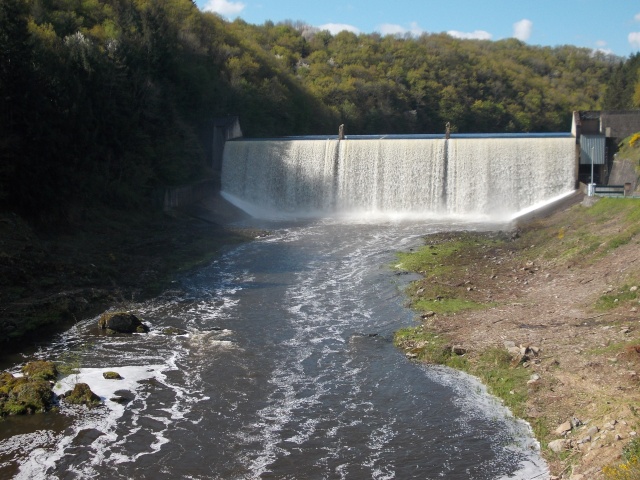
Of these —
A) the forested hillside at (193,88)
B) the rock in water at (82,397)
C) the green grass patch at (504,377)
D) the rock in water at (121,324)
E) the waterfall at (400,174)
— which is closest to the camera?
the green grass patch at (504,377)

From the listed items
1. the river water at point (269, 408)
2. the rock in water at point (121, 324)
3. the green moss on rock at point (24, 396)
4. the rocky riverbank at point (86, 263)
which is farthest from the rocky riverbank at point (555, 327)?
the rocky riverbank at point (86, 263)

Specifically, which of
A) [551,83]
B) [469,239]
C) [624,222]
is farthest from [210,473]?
[551,83]

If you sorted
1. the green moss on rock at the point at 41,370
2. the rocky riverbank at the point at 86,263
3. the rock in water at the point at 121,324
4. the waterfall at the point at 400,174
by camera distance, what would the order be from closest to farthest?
the green moss on rock at the point at 41,370 < the rock in water at the point at 121,324 < the rocky riverbank at the point at 86,263 < the waterfall at the point at 400,174

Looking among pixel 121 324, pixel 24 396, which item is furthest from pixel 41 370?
pixel 121 324

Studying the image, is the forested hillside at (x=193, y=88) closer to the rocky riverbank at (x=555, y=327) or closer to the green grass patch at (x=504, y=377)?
the rocky riverbank at (x=555, y=327)

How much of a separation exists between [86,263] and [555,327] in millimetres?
15677

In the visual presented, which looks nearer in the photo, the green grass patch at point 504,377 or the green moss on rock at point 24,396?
the green grass patch at point 504,377

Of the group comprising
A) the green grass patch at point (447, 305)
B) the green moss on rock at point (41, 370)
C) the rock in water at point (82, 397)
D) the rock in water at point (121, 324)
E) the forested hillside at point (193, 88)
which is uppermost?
the forested hillside at point (193, 88)

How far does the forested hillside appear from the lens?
87.7ft

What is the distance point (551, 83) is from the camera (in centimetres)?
8962

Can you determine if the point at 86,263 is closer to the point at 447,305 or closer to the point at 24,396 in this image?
the point at 24,396

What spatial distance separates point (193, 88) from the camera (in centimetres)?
4747

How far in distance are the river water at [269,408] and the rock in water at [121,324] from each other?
1.13ft

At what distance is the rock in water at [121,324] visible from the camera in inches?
692
